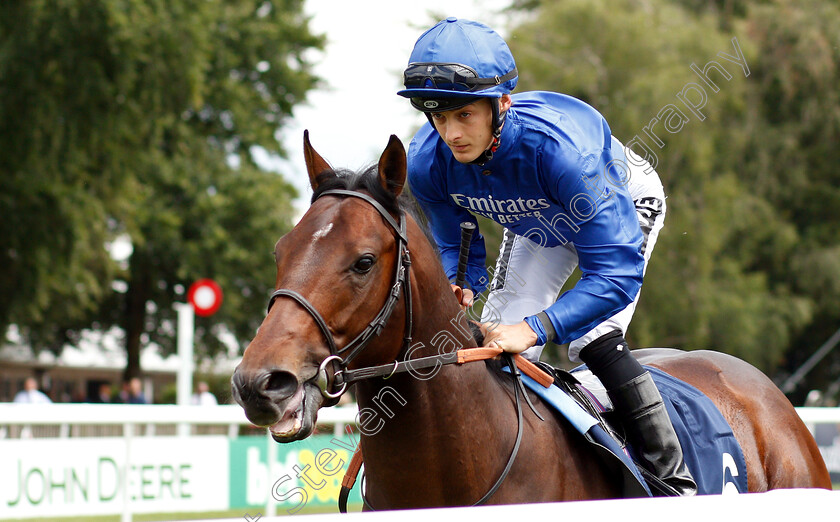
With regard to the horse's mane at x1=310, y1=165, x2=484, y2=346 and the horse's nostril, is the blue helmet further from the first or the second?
the horse's nostril

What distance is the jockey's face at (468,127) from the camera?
2789 mm

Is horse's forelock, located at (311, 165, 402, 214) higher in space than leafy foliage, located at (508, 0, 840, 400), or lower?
lower

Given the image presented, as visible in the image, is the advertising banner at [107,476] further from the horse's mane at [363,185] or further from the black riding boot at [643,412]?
the horse's mane at [363,185]

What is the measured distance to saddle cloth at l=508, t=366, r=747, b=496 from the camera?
2.96 meters

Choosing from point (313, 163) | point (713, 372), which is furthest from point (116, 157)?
point (313, 163)

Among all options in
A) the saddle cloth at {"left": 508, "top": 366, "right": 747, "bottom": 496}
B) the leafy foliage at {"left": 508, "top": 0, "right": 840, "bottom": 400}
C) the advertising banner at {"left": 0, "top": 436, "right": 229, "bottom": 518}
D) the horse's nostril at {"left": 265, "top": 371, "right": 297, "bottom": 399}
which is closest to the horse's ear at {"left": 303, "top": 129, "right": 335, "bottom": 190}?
the horse's nostril at {"left": 265, "top": 371, "right": 297, "bottom": 399}

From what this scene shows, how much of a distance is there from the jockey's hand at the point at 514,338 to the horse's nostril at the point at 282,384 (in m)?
0.85

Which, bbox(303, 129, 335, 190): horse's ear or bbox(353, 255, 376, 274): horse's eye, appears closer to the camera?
bbox(353, 255, 376, 274): horse's eye

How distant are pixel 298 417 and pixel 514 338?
2.86 ft

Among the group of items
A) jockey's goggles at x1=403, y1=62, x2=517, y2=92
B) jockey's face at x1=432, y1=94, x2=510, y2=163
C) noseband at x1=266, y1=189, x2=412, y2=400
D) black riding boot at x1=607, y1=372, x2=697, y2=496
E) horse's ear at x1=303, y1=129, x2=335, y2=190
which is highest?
jockey's goggles at x1=403, y1=62, x2=517, y2=92

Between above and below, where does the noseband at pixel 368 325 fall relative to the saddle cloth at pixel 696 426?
above

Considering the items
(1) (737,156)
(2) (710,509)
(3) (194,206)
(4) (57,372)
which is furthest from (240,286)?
(2) (710,509)

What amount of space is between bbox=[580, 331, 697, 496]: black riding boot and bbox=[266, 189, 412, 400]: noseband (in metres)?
0.88

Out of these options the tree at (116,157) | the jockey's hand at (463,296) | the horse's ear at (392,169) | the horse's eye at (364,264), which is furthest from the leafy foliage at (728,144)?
the horse's eye at (364,264)
